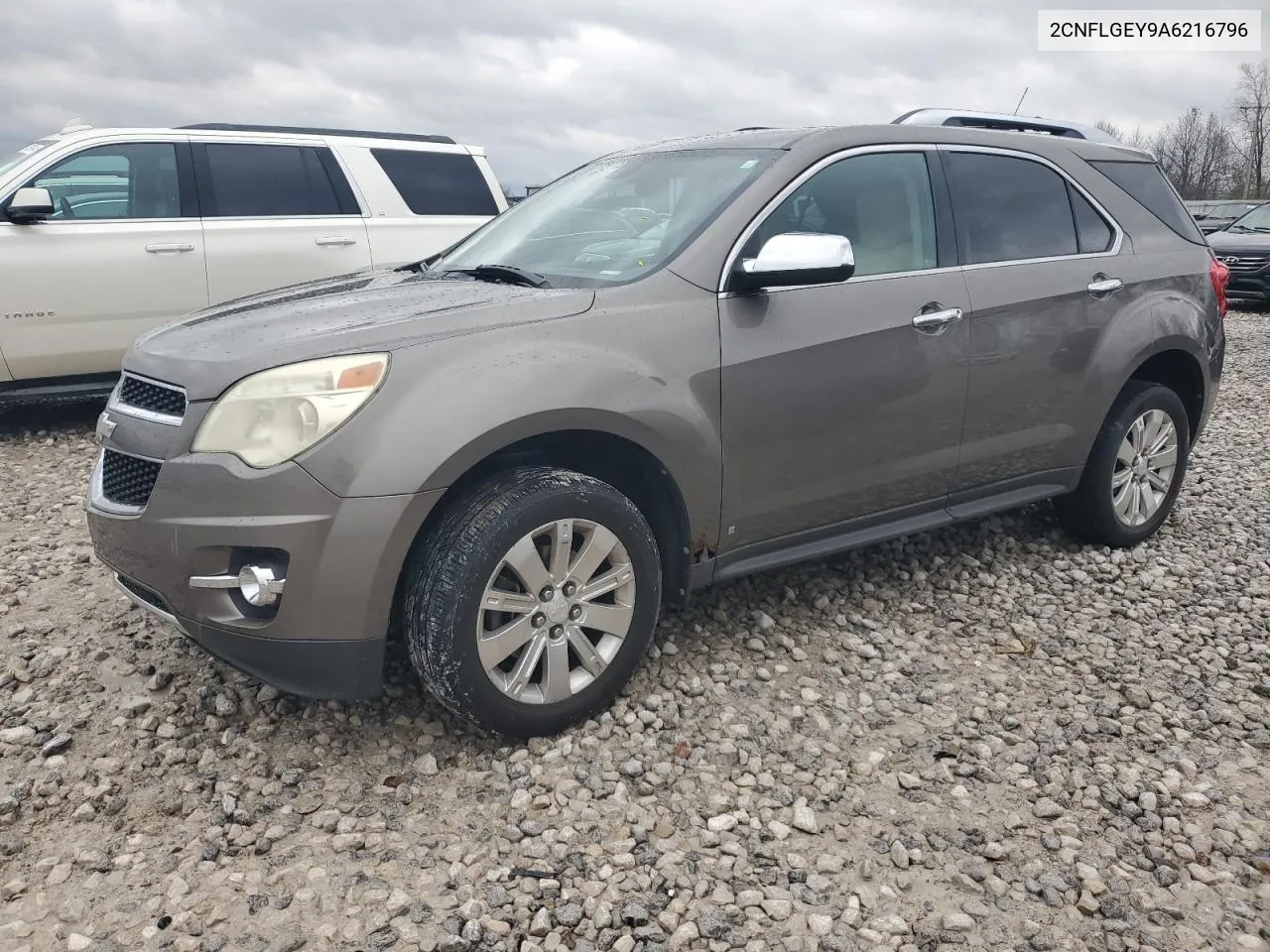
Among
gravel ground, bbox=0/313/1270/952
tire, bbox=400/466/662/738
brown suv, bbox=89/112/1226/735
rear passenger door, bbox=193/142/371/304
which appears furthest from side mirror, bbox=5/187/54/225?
tire, bbox=400/466/662/738

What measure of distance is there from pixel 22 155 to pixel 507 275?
4563mm

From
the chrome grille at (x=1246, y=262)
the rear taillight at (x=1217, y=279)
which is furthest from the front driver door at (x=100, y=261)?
the chrome grille at (x=1246, y=262)

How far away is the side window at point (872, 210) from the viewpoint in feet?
10.7

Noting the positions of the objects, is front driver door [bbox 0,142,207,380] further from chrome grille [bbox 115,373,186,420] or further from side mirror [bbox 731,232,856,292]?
side mirror [bbox 731,232,856,292]

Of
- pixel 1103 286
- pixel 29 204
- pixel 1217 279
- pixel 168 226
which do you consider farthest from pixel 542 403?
pixel 168 226

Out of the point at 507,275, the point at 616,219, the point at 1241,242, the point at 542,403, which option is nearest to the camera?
the point at 542,403

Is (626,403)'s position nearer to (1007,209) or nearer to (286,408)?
(286,408)

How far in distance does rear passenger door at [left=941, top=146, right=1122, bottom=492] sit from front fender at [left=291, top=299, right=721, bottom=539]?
4.00ft

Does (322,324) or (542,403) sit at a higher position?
(322,324)

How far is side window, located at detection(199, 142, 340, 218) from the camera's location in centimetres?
641

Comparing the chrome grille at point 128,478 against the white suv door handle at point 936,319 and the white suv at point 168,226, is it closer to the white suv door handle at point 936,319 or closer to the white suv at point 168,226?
the white suv door handle at point 936,319

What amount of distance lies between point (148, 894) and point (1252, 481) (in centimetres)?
574

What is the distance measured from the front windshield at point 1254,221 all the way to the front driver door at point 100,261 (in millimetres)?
14982

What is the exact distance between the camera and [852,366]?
3246mm
